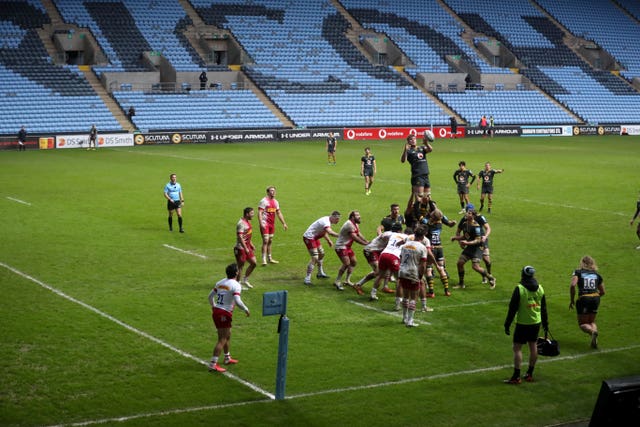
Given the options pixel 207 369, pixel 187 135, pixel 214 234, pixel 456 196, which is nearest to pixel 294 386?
pixel 207 369

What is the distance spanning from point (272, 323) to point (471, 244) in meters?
5.44

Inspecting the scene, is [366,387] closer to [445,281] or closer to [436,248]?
[445,281]

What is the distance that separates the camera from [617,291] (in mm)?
19906

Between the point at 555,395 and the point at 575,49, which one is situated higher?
the point at 575,49

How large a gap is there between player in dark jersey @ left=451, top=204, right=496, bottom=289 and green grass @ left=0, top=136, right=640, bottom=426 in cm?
37

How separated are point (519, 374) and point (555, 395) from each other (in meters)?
0.68

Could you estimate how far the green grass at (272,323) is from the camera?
42.4 ft

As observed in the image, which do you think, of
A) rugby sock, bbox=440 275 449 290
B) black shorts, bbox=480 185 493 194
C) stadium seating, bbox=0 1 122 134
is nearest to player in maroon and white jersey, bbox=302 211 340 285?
rugby sock, bbox=440 275 449 290

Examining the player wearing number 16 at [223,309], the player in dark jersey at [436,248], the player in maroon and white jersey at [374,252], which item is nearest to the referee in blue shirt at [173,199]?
the player in maroon and white jersey at [374,252]

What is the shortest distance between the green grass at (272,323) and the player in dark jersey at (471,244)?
0.37 metres

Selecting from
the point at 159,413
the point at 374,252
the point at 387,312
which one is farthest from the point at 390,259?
the point at 159,413

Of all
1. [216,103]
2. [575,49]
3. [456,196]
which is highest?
[575,49]

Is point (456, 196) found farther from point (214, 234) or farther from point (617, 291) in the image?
point (617, 291)

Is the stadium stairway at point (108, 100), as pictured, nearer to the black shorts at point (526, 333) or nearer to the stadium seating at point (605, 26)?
the stadium seating at point (605, 26)
